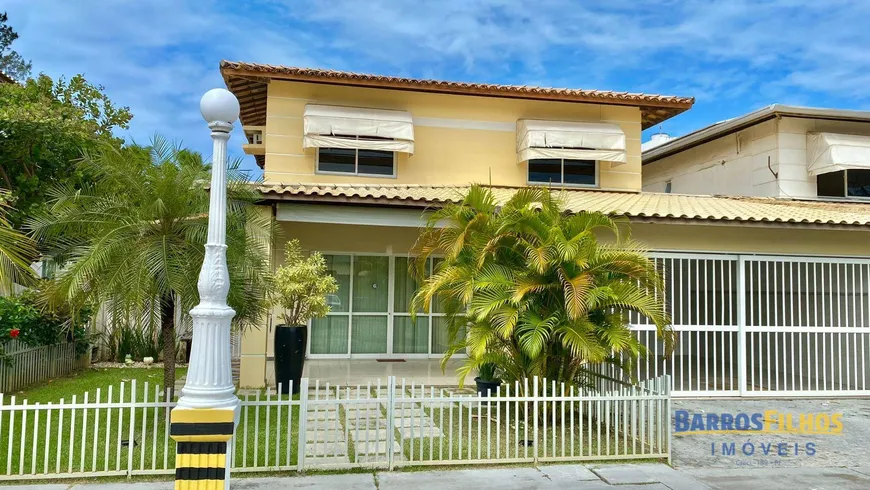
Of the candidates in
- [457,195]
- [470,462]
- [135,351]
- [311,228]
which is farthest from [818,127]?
[135,351]

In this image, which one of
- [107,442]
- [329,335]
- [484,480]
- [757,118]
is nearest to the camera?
[107,442]

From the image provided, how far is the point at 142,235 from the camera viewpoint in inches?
263

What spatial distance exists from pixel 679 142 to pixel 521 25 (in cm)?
594

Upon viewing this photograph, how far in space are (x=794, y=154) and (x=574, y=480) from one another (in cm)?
1156

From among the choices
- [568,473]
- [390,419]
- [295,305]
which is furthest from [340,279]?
[568,473]

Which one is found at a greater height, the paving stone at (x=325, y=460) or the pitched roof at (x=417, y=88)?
the pitched roof at (x=417, y=88)

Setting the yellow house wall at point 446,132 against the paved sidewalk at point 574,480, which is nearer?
the paved sidewalk at point 574,480

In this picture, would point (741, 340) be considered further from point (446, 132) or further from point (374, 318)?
point (446, 132)

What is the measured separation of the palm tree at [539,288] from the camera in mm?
7051

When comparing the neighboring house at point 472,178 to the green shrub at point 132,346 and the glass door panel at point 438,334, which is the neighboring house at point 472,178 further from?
the green shrub at point 132,346

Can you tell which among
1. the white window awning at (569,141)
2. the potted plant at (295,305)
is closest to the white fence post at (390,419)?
the potted plant at (295,305)

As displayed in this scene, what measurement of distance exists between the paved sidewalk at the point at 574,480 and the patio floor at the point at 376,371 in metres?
3.91

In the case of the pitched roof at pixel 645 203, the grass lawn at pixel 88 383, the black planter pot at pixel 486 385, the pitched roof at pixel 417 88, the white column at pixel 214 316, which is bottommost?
the grass lawn at pixel 88 383

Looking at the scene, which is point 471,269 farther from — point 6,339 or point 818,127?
point 818,127
